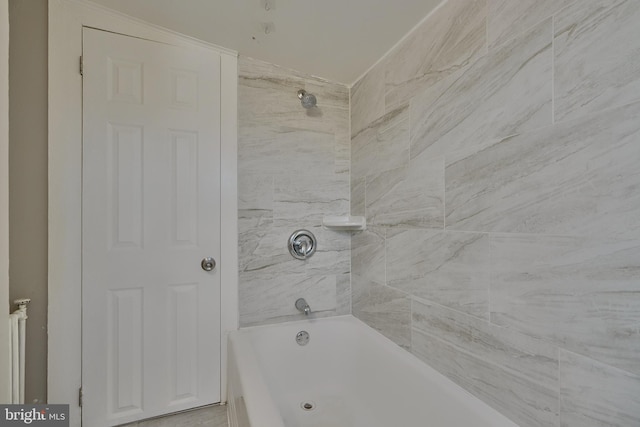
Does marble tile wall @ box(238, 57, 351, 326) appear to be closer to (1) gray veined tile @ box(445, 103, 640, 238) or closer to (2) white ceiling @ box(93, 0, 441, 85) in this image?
(2) white ceiling @ box(93, 0, 441, 85)

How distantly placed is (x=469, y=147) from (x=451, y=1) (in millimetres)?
632

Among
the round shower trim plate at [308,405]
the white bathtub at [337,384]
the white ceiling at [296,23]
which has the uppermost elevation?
the white ceiling at [296,23]

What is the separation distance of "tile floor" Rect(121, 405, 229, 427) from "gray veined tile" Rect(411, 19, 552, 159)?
1742 mm

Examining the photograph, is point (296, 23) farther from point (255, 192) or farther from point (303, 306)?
point (303, 306)

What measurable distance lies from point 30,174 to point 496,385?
6.96ft

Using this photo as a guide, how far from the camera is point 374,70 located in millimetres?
1748

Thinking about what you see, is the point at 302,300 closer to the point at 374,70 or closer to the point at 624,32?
→ the point at 374,70

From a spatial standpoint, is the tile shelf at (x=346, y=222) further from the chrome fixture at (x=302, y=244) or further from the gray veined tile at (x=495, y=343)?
the gray veined tile at (x=495, y=343)

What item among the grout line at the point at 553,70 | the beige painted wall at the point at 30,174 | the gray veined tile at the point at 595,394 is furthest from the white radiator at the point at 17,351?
the grout line at the point at 553,70

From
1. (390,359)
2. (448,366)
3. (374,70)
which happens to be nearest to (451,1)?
(374,70)

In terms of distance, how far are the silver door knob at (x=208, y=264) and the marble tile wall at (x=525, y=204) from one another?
1034 mm

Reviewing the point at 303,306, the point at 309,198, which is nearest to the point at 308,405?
the point at 303,306

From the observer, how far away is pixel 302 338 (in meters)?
1.79

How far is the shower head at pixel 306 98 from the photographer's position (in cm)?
178
